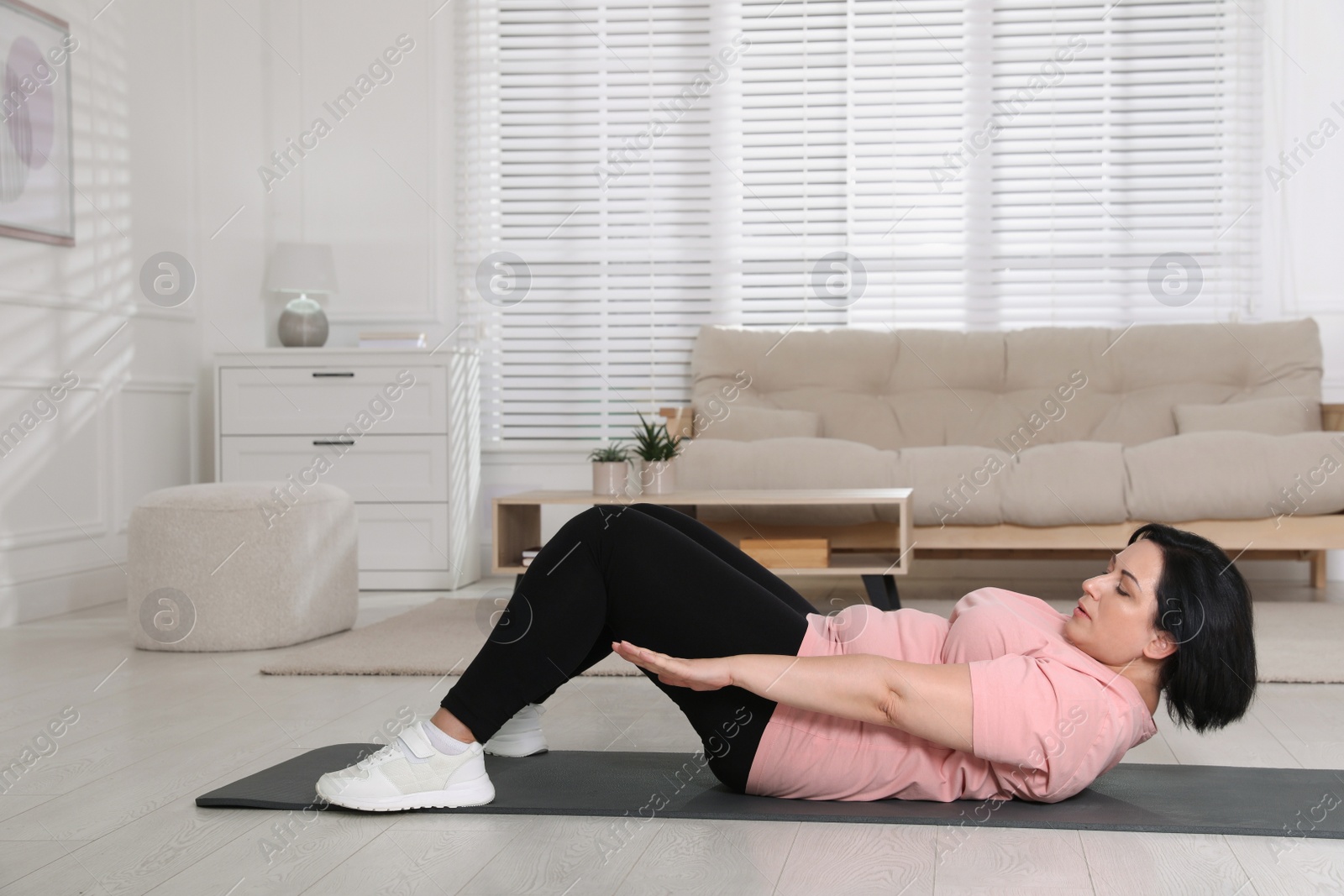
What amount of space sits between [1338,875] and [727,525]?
2248mm

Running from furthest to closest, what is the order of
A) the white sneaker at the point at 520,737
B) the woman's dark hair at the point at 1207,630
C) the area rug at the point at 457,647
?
1. the area rug at the point at 457,647
2. the white sneaker at the point at 520,737
3. the woman's dark hair at the point at 1207,630

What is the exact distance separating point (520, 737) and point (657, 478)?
1597 mm

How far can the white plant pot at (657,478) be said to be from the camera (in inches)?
131

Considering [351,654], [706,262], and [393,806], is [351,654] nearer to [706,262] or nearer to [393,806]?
[393,806]

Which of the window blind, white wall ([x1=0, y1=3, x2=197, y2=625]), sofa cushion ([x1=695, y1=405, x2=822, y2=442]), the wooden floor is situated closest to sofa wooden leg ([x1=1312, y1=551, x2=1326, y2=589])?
the window blind


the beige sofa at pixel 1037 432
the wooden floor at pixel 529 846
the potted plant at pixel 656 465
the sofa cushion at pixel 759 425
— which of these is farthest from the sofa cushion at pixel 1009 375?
the wooden floor at pixel 529 846

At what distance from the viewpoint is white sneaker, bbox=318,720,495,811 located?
4.81 feet

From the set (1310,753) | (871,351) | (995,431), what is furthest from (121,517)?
(1310,753)

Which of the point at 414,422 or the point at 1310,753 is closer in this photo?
the point at 1310,753

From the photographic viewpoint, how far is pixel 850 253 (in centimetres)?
448

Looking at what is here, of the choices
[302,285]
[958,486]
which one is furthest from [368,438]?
[958,486]

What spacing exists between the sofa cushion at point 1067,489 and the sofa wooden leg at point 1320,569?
1.01 m

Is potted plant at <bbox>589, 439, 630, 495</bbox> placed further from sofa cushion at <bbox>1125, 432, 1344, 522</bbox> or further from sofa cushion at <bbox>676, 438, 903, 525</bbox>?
sofa cushion at <bbox>1125, 432, 1344, 522</bbox>

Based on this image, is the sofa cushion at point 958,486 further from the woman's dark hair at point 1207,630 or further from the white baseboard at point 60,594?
the white baseboard at point 60,594
